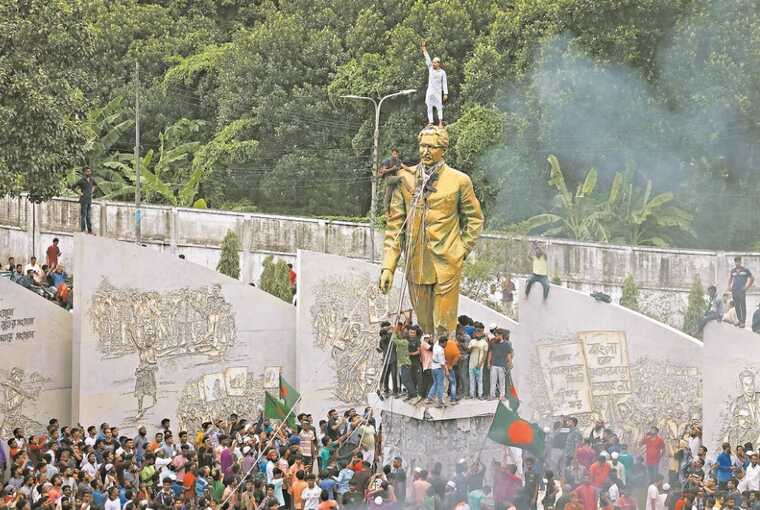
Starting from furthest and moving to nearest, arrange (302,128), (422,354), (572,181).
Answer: (302,128), (572,181), (422,354)

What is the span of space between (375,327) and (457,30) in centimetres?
1680

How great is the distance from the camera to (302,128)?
1912 inches

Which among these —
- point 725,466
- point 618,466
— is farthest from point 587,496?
point 725,466

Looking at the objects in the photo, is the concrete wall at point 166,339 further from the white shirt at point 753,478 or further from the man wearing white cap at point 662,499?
the white shirt at point 753,478

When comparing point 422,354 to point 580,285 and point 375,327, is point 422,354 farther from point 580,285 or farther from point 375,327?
point 580,285

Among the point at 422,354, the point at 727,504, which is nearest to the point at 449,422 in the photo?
the point at 422,354

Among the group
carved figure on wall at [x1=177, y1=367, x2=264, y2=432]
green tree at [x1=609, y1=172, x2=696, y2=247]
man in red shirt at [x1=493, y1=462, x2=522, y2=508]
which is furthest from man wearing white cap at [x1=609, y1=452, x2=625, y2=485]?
green tree at [x1=609, y1=172, x2=696, y2=247]

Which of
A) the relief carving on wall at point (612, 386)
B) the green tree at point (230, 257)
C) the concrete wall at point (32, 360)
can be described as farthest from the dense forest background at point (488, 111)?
the relief carving on wall at point (612, 386)

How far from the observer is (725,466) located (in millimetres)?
22812

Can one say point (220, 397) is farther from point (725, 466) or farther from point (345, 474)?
point (725, 466)

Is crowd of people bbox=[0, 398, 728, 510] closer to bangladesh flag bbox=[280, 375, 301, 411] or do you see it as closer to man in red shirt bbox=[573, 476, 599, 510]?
man in red shirt bbox=[573, 476, 599, 510]

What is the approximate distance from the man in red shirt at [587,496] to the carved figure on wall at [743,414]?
430 centimetres

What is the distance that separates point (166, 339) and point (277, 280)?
12403 millimetres

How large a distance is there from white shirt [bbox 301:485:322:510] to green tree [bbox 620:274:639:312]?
1851cm
